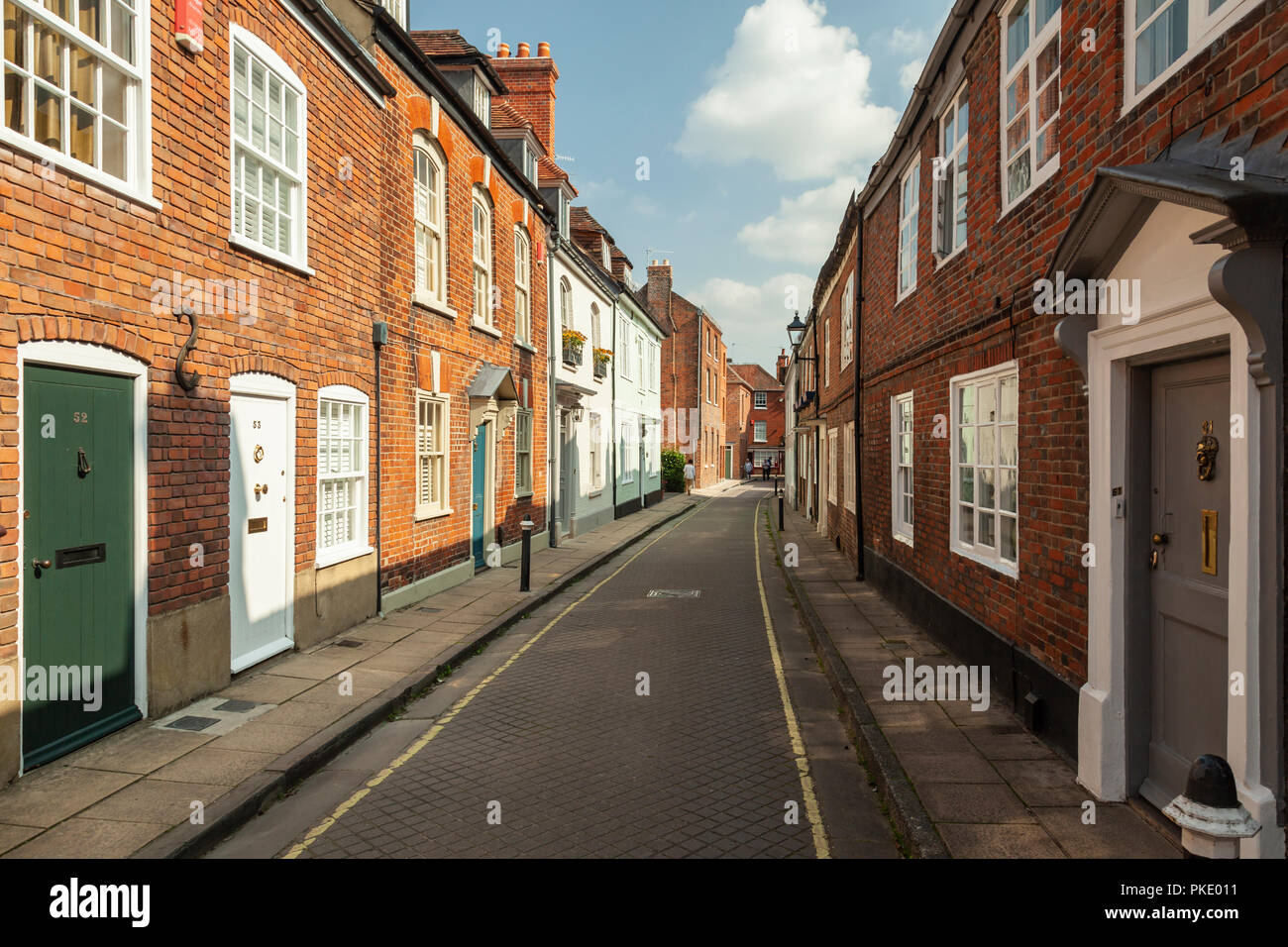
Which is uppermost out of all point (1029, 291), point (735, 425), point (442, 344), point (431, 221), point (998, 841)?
point (735, 425)

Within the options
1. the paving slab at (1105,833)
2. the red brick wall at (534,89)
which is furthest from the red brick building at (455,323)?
the paving slab at (1105,833)

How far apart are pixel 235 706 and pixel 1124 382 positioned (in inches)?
256

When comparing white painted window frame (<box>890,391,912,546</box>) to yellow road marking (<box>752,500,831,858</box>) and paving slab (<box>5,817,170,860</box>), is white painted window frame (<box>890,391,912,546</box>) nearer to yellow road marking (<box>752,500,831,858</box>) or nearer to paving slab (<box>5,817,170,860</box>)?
yellow road marking (<box>752,500,831,858</box>)

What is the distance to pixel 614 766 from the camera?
18.6ft

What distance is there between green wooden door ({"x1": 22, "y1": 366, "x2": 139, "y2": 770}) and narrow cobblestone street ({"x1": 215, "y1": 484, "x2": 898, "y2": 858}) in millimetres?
1560

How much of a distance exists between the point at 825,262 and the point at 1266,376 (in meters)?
16.9

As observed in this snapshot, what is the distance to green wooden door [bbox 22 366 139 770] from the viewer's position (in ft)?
16.8

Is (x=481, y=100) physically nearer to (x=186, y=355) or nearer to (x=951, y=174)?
(x=951, y=174)

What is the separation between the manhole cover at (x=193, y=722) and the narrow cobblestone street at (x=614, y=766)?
113 centimetres

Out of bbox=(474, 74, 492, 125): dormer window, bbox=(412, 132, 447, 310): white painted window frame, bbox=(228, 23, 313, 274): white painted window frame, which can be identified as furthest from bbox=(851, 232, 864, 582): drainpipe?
bbox=(228, 23, 313, 274): white painted window frame

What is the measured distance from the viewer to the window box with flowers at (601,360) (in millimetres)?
23703

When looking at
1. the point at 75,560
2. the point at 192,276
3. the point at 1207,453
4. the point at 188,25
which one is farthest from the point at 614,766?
the point at 188,25

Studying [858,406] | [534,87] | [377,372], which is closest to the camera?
[377,372]

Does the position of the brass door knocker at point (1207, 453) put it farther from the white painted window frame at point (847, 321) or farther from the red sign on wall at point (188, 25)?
the white painted window frame at point (847, 321)
